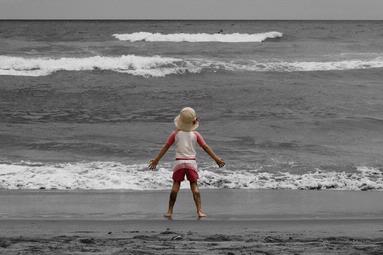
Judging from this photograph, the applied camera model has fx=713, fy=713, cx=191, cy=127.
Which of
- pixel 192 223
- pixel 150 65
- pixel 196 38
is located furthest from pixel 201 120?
pixel 196 38

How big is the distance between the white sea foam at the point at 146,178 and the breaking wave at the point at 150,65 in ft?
50.8

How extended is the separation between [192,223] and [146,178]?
289 cm

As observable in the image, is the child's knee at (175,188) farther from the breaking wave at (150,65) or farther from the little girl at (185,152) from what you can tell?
the breaking wave at (150,65)

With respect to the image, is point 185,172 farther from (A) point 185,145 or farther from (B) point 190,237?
(B) point 190,237

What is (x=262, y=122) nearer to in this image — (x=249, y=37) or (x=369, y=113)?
(x=369, y=113)

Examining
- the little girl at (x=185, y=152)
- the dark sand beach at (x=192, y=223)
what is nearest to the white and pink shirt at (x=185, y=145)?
the little girl at (x=185, y=152)

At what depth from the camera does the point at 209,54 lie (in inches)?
1362

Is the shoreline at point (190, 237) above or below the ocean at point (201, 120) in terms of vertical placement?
below

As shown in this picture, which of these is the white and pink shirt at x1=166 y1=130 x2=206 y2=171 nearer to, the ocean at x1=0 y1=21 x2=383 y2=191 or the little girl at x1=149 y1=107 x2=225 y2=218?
the little girl at x1=149 y1=107 x2=225 y2=218

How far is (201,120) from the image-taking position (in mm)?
16328

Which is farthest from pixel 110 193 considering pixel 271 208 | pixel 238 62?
pixel 238 62

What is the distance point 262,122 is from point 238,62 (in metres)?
14.4

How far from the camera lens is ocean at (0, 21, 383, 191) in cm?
1020

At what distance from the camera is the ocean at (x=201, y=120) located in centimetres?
1020
